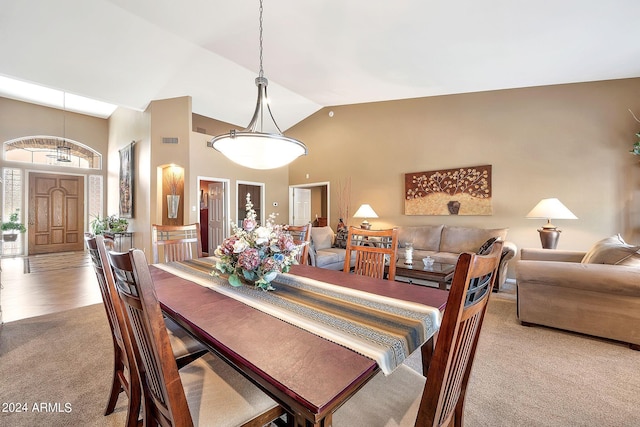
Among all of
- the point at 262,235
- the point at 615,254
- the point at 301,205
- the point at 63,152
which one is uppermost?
the point at 63,152

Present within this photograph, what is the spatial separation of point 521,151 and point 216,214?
618 centimetres

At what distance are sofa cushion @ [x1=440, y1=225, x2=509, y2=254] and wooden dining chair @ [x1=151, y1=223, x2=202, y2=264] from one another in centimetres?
394

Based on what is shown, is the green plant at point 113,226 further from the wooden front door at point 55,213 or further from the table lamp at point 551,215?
the table lamp at point 551,215

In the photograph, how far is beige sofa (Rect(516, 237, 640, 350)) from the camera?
221 cm

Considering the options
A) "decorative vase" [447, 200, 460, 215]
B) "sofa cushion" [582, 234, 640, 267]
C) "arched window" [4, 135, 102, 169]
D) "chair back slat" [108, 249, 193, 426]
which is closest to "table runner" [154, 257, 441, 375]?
"chair back slat" [108, 249, 193, 426]

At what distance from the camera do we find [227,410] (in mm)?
961

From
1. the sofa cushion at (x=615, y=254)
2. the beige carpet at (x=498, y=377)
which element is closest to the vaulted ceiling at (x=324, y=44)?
the sofa cushion at (x=615, y=254)

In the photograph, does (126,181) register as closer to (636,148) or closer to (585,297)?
(585,297)

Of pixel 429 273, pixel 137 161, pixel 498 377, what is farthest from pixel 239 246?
pixel 137 161

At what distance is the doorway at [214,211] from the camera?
6262mm

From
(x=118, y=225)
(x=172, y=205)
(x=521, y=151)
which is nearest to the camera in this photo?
(x=521, y=151)

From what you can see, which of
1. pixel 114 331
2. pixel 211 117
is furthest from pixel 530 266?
pixel 211 117

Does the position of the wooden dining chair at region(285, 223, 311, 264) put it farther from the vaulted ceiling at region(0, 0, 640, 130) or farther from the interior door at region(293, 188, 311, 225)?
the interior door at region(293, 188, 311, 225)

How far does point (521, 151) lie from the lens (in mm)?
4293
